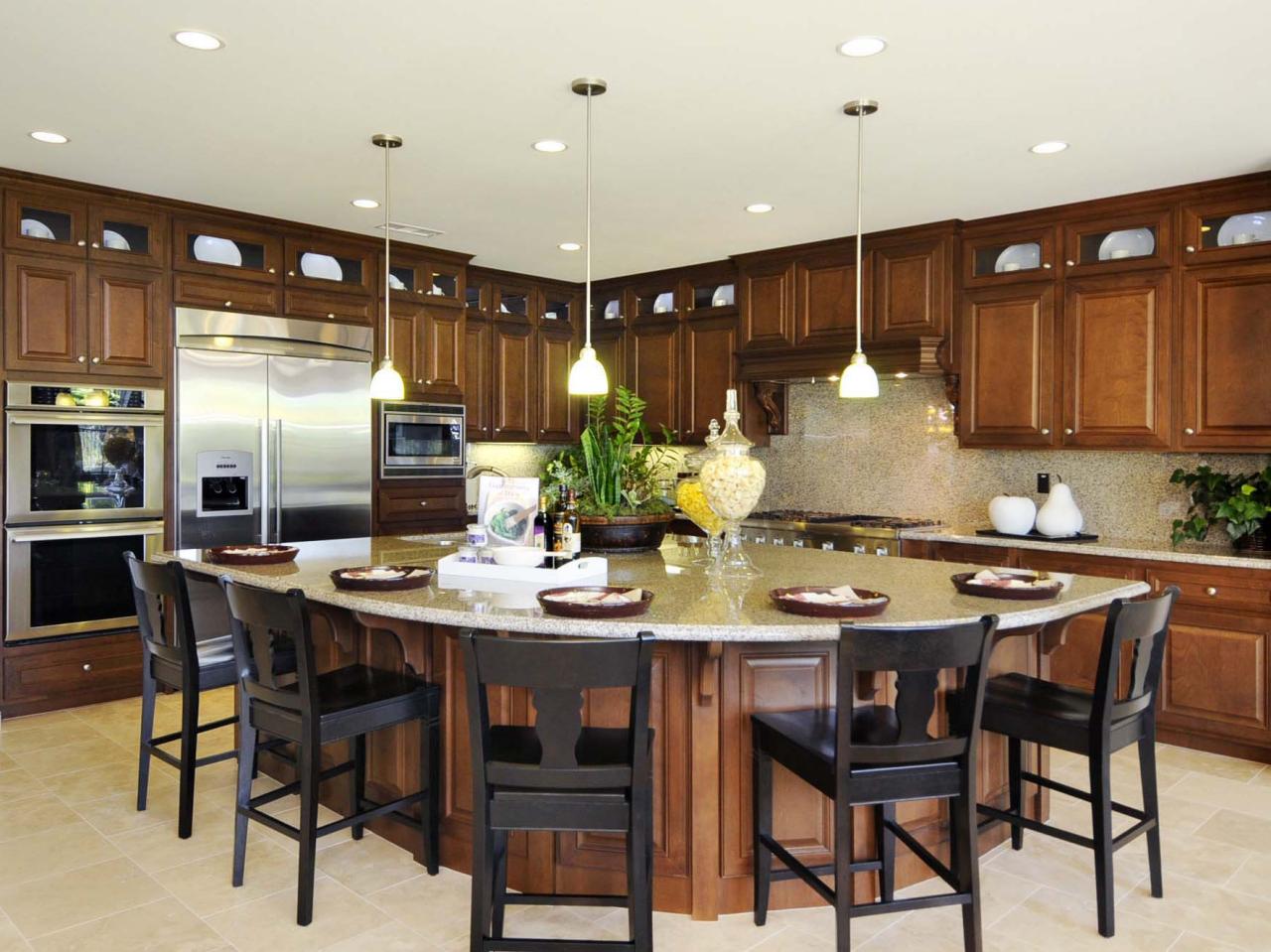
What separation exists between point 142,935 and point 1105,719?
2.62 m

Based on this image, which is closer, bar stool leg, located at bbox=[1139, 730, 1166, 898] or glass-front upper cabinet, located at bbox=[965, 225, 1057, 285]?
bar stool leg, located at bbox=[1139, 730, 1166, 898]

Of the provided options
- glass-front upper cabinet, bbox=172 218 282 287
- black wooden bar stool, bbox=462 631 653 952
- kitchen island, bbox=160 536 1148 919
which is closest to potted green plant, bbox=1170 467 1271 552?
kitchen island, bbox=160 536 1148 919

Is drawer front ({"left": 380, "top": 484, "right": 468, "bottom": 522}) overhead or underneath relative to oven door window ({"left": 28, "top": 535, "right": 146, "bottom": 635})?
overhead

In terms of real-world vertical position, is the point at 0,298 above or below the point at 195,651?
above

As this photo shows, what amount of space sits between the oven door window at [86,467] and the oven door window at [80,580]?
178 mm

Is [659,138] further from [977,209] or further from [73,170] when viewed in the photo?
[73,170]

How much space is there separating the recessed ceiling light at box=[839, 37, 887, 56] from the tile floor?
258 centimetres

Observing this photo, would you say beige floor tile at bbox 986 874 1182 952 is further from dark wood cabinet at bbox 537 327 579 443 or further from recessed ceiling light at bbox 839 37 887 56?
dark wood cabinet at bbox 537 327 579 443

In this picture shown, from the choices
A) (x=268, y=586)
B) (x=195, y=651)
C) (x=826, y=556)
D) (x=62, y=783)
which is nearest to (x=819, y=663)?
(x=826, y=556)

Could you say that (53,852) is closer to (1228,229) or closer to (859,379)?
(859,379)

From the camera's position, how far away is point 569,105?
11.1ft

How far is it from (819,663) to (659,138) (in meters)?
2.22

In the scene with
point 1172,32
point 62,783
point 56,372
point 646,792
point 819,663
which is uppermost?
point 1172,32

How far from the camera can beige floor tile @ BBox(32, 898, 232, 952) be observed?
7.95 feet
